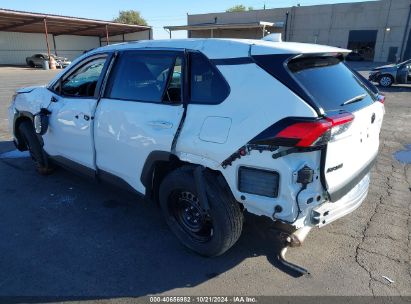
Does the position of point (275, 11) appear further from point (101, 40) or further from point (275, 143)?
point (275, 143)

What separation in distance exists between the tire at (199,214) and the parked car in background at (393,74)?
1552 centimetres

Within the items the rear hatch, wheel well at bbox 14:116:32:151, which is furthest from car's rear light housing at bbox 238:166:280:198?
wheel well at bbox 14:116:32:151

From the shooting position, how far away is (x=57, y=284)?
2.82 meters

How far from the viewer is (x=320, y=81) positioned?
2.73 metres

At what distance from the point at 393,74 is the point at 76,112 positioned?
1564cm

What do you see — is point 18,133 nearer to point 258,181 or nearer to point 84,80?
point 84,80

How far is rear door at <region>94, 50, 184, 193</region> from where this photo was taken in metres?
3.09

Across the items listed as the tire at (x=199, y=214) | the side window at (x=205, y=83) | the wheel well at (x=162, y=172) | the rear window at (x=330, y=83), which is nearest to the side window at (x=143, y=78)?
the side window at (x=205, y=83)

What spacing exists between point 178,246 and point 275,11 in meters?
53.2

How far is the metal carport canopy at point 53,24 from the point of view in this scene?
3306cm

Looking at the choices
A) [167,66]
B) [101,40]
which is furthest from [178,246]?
[101,40]

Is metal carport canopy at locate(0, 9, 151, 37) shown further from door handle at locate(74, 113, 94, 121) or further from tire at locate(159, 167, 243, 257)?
tire at locate(159, 167, 243, 257)

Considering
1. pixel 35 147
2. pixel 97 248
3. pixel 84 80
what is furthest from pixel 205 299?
pixel 35 147

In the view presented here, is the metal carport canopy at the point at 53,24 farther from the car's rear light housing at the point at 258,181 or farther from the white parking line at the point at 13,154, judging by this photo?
the car's rear light housing at the point at 258,181
